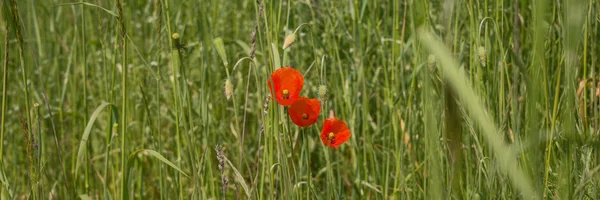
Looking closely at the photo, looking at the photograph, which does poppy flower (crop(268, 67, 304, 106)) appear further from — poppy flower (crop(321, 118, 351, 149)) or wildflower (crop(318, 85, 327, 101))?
poppy flower (crop(321, 118, 351, 149))

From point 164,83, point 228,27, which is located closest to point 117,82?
point 164,83

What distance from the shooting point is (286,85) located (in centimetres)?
136

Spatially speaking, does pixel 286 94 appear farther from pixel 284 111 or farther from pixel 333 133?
pixel 333 133

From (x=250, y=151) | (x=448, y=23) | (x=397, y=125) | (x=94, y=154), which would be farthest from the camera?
(x=94, y=154)

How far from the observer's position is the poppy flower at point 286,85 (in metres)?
1.34

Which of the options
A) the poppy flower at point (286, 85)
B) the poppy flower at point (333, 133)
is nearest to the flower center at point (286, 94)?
the poppy flower at point (286, 85)

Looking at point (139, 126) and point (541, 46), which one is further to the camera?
point (139, 126)

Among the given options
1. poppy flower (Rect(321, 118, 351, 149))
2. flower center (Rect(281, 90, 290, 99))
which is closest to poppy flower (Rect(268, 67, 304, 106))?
flower center (Rect(281, 90, 290, 99))

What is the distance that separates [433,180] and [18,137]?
2497 millimetres

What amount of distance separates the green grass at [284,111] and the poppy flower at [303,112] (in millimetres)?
29

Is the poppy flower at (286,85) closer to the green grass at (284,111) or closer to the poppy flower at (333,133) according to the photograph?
the green grass at (284,111)

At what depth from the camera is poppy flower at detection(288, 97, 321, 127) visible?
1369mm

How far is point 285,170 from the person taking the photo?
1225 mm

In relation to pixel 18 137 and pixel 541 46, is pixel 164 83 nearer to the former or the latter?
pixel 18 137
